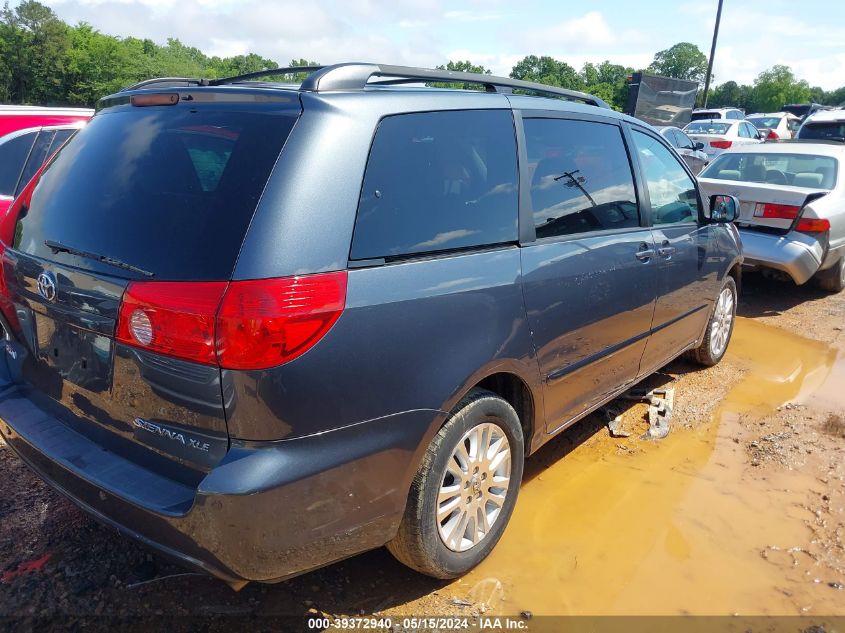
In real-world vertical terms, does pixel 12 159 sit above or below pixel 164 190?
below

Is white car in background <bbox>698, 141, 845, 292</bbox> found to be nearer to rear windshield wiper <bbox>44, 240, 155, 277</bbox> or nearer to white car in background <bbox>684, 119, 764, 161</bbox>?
rear windshield wiper <bbox>44, 240, 155, 277</bbox>

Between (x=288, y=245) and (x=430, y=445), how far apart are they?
0.89 m

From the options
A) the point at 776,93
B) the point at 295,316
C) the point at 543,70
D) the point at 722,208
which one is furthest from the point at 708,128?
the point at 776,93

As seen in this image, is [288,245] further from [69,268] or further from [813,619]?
[813,619]

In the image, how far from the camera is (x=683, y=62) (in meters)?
84.8

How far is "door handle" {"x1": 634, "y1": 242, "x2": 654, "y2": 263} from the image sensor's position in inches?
137

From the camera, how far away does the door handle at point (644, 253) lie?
11.4ft

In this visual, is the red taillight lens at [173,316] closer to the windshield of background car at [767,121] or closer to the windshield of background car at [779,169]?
the windshield of background car at [779,169]

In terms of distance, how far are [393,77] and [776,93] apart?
238ft

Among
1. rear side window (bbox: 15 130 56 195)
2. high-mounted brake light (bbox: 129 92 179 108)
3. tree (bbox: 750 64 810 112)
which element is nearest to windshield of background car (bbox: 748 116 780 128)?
rear side window (bbox: 15 130 56 195)

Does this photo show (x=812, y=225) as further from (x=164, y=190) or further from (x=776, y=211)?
(x=164, y=190)

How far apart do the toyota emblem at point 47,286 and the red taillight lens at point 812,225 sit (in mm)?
6567

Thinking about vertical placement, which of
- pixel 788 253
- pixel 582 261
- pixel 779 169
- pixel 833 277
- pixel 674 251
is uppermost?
pixel 779 169

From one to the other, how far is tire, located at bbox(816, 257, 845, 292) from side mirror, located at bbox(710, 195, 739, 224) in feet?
11.5
